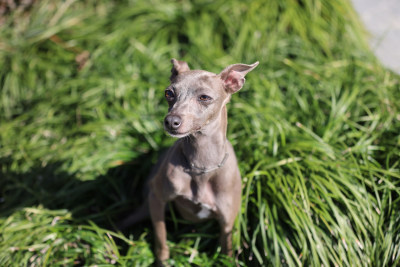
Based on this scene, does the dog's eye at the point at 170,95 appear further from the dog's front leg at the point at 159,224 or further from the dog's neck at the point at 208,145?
the dog's front leg at the point at 159,224

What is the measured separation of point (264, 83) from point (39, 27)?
3.05 metres

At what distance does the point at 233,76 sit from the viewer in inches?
86.8

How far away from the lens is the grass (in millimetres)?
2855

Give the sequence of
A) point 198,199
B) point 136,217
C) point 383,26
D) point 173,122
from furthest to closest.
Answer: point 383,26 → point 136,217 → point 198,199 → point 173,122

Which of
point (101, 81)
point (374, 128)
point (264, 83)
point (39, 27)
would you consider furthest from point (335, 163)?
point (39, 27)

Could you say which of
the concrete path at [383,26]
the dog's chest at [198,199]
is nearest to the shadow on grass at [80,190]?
the dog's chest at [198,199]

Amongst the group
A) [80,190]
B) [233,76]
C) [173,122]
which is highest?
[233,76]

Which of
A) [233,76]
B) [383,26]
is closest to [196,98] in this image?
[233,76]

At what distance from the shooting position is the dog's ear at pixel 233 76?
7.10 ft

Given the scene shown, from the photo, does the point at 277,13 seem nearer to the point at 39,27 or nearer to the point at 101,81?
the point at 101,81

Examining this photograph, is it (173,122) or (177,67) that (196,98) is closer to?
(173,122)

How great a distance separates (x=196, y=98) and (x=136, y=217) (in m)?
1.55

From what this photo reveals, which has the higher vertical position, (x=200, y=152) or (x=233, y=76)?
(x=233, y=76)

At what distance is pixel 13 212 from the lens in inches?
128
